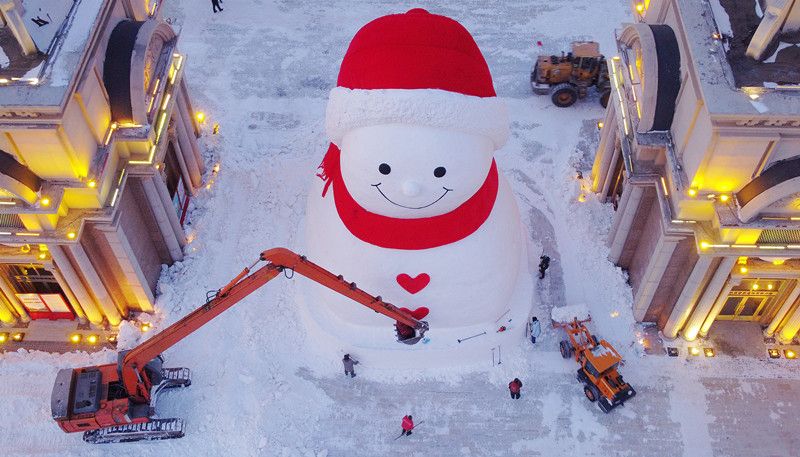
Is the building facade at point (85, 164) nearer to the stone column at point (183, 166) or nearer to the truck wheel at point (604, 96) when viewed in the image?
the stone column at point (183, 166)

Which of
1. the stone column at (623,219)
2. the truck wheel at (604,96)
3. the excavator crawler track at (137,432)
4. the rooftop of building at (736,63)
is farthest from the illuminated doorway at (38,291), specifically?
the truck wheel at (604,96)

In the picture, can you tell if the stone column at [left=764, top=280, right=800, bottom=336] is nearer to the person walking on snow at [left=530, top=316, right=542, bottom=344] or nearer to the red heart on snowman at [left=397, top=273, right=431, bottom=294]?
the person walking on snow at [left=530, top=316, right=542, bottom=344]

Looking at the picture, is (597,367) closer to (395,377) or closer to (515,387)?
Answer: (515,387)

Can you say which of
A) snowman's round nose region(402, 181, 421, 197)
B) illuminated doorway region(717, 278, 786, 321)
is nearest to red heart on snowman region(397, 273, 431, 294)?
snowman's round nose region(402, 181, 421, 197)

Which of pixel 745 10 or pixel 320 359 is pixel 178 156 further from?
pixel 745 10

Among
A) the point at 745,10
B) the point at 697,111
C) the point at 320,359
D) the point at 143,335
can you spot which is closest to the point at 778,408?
the point at 697,111

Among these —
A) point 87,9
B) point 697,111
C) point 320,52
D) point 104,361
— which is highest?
point 87,9
